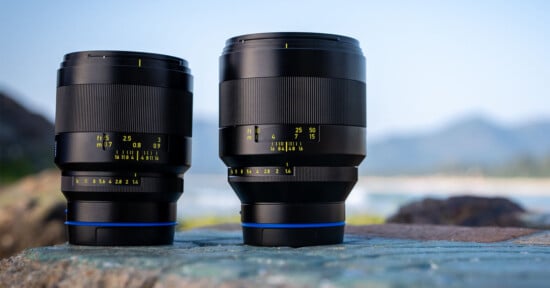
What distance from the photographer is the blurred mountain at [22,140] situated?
1517 centimetres

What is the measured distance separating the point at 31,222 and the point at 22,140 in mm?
5948

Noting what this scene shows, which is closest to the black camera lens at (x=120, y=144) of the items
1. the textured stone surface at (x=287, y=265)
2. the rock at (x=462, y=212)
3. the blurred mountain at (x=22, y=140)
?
the textured stone surface at (x=287, y=265)

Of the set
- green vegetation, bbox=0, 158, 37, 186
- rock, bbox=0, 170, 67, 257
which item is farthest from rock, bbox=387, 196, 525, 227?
green vegetation, bbox=0, 158, 37, 186

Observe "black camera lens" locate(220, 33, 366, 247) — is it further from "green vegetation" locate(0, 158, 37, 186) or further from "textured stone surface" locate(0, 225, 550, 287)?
"green vegetation" locate(0, 158, 37, 186)

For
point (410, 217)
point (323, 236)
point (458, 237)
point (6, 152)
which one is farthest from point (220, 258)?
point (6, 152)

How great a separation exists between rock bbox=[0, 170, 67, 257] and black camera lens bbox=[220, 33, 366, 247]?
6347 mm

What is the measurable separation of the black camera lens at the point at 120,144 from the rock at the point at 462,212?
3429mm

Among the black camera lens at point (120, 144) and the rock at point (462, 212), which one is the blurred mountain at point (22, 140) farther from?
the black camera lens at point (120, 144)

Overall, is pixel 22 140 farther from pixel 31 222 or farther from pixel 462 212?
pixel 462 212

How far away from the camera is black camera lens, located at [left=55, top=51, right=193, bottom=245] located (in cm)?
374

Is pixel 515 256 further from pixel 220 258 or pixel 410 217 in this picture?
pixel 410 217

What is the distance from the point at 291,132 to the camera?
3578 millimetres

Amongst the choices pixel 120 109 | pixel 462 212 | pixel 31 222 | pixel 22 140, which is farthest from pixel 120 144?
pixel 22 140

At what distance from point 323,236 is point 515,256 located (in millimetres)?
927
